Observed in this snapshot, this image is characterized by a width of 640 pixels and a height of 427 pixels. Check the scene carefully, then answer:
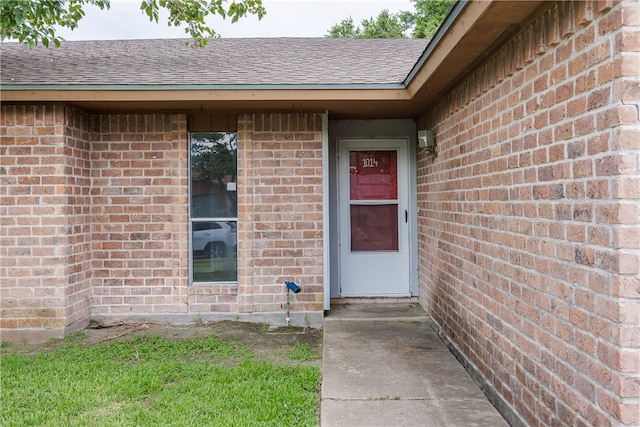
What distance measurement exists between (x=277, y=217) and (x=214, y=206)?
2.60ft

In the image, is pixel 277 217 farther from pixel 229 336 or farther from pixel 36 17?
pixel 36 17

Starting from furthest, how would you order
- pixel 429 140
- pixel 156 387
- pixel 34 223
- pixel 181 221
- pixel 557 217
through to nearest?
pixel 181 221
pixel 429 140
pixel 34 223
pixel 156 387
pixel 557 217

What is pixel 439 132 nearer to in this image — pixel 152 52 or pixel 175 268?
pixel 175 268

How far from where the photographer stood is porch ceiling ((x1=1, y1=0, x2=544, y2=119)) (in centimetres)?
434

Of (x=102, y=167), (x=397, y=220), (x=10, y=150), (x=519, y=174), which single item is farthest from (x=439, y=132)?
(x=10, y=150)

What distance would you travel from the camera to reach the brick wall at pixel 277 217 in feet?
19.4

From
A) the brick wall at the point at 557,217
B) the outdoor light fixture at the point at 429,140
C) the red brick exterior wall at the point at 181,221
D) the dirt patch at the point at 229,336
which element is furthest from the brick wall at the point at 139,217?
the brick wall at the point at 557,217

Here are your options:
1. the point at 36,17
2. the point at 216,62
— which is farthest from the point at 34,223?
the point at 216,62

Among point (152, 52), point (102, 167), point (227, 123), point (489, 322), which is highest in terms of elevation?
point (152, 52)

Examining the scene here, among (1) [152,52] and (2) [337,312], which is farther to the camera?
(1) [152,52]

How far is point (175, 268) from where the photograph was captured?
590cm

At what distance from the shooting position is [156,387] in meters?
3.89

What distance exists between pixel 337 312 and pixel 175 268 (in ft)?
6.68

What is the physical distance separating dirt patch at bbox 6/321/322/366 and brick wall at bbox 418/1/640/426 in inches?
68.2
